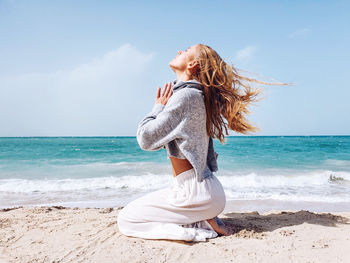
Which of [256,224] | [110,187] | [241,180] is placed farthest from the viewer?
[241,180]

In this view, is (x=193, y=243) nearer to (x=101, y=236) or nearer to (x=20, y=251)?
(x=101, y=236)

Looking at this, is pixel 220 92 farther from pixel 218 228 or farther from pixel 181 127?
pixel 218 228

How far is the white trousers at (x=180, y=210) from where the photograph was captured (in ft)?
10.6

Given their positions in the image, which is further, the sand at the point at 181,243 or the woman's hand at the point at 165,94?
the woman's hand at the point at 165,94

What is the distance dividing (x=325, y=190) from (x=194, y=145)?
23.2 feet

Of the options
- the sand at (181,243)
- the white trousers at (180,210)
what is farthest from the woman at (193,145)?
the sand at (181,243)

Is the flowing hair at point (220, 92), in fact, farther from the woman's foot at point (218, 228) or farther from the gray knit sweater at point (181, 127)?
the woman's foot at point (218, 228)

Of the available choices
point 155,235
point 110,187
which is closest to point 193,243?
point 155,235

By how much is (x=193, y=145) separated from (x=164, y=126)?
392 millimetres

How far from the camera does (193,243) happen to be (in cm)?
315

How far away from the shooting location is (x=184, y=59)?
336 cm

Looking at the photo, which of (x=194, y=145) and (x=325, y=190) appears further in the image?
(x=325, y=190)

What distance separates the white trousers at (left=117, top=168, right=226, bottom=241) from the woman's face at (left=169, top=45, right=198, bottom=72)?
118 cm

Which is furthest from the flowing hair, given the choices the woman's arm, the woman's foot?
the woman's foot
